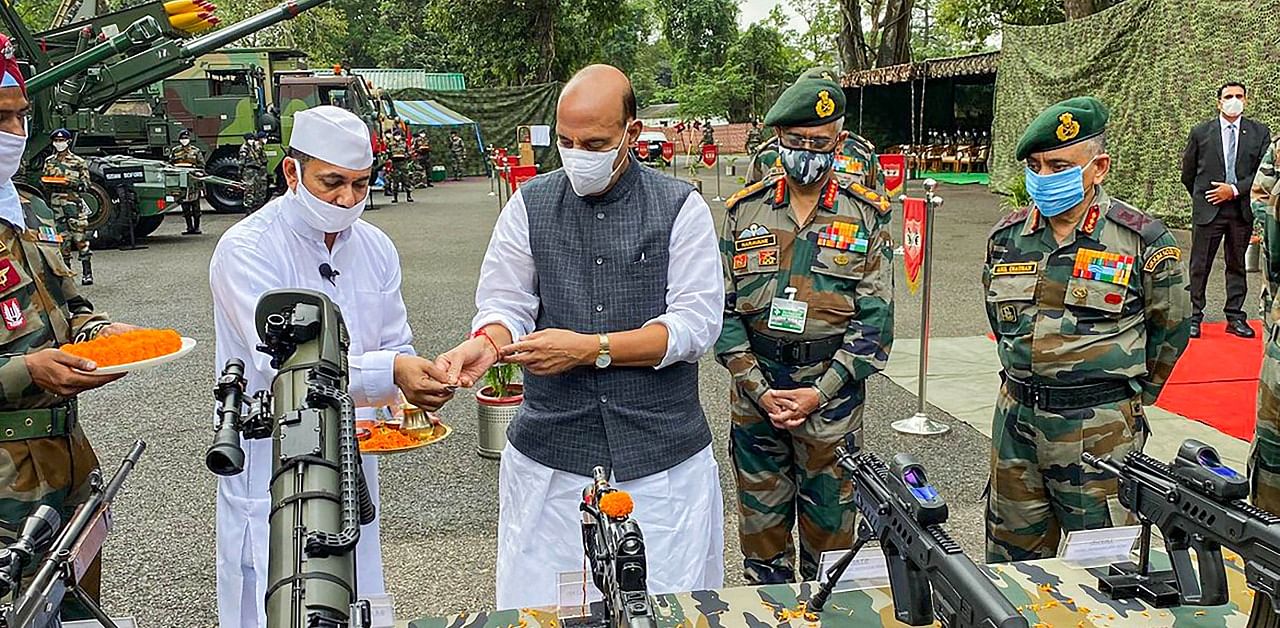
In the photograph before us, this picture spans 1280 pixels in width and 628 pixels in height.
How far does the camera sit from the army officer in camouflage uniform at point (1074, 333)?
2.98 meters

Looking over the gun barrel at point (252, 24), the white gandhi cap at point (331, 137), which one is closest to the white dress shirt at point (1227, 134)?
the white gandhi cap at point (331, 137)

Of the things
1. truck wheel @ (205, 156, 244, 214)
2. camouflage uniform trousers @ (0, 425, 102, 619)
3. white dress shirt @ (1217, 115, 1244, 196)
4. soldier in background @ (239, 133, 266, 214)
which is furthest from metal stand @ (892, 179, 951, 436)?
truck wheel @ (205, 156, 244, 214)

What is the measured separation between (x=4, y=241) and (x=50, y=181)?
9270mm

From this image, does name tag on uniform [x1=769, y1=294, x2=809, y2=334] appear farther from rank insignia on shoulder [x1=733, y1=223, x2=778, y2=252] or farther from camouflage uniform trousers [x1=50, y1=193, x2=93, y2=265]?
camouflage uniform trousers [x1=50, y1=193, x2=93, y2=265]

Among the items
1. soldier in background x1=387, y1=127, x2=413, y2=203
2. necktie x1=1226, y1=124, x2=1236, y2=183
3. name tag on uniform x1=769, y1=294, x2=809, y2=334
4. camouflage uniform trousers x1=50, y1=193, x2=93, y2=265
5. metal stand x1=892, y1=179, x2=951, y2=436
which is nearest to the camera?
name tag on uniform x1=769, y1=294, x2=809, y2=334

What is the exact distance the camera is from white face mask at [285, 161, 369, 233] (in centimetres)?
248

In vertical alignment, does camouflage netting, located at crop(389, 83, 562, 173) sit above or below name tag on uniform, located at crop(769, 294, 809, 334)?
above

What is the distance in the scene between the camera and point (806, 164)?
128 inches

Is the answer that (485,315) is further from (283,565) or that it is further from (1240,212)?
(1240,212)

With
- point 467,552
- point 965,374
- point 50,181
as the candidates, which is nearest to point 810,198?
point 467,552

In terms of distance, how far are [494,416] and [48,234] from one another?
110 inches

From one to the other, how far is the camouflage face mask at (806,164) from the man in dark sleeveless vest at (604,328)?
0.87m

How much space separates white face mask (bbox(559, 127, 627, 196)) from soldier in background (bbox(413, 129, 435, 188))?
21756mm

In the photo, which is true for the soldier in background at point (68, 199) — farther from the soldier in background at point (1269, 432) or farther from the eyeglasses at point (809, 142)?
the soldier in background at point (1269, 432)
